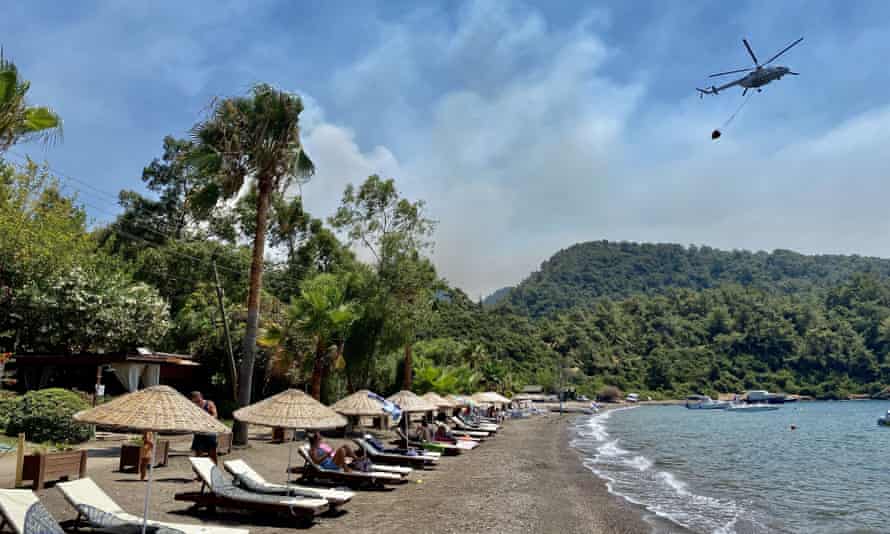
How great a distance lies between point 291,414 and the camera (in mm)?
11484

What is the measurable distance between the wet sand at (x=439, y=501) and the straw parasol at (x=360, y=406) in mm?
2029

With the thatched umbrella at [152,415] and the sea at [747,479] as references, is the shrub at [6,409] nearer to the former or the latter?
the thatched umbrella at [152,415]

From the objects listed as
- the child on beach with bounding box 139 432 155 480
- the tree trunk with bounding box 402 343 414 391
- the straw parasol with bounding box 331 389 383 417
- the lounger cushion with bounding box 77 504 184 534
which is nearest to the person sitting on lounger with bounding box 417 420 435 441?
the straw parasol with bounding box 331 389 383 417

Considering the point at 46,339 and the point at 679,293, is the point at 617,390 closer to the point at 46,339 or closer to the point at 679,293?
the point at 679,293

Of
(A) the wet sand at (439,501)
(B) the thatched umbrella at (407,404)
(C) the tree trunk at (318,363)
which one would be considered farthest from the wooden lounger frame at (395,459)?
(C) the tree trunk at (318,363)

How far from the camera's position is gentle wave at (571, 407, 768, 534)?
13453mm

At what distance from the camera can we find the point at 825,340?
116 m

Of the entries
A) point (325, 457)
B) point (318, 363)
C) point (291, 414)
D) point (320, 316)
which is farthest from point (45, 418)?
point (318, 363)

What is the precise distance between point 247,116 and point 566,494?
13.6 metres

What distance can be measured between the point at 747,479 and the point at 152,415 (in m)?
20.5

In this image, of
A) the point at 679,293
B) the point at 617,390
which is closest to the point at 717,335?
the point at 679,293

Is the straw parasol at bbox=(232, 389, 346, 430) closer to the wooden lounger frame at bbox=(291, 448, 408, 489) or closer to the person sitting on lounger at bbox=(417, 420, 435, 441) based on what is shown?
the wooden lounger frame at bbox=(291, 448, 408, 489)

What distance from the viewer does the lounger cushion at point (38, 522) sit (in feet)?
21.2

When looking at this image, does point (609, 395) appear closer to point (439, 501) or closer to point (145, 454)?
point (439, 501)
